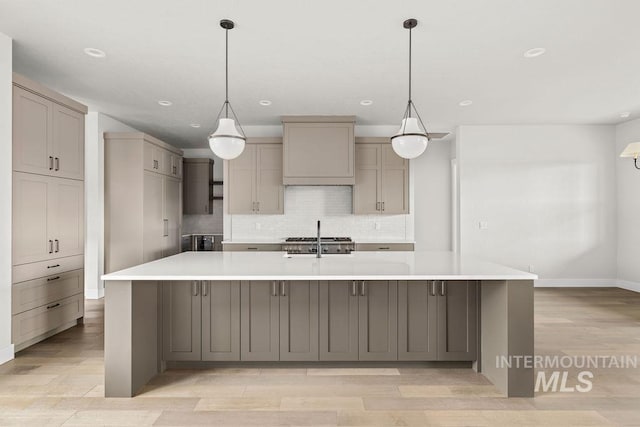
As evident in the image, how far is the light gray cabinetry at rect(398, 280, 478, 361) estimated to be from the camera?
9.52ft

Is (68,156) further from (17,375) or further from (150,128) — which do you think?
(150,128)

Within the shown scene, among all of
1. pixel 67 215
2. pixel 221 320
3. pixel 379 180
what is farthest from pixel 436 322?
pixel 67 215

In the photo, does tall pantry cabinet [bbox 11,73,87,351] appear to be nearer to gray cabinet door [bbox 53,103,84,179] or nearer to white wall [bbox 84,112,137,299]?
gray cabinet door [bbox 53,103,84,179]

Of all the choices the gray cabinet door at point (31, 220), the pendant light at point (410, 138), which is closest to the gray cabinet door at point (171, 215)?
the gray cabinet door at point (31, 220)

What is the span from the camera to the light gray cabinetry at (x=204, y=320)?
2.92 meters

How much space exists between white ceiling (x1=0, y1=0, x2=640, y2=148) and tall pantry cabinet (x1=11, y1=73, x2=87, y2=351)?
51cm

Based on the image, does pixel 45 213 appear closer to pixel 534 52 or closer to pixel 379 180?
pixel 379 180

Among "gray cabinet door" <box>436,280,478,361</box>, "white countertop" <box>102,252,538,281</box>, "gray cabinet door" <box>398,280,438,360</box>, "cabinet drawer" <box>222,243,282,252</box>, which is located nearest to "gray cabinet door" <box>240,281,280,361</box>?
"white countertop" <box>102,252,538,281</box>

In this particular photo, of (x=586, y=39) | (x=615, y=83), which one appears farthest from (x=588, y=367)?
(x=615, y=83)

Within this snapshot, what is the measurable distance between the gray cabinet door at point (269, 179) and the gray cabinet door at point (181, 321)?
292 centimetres

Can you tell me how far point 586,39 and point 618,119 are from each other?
3.54 metres

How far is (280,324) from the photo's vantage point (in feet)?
9.59

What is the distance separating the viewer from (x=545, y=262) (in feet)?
20.1

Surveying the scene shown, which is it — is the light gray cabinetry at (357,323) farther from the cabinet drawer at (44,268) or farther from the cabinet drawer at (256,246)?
the cabinet drawer at (256,246)
